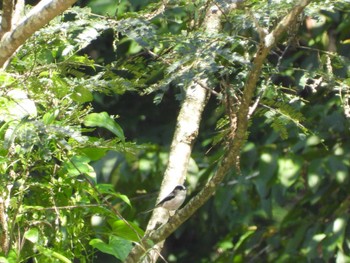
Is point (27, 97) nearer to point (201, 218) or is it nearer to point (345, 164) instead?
point (345, 164)

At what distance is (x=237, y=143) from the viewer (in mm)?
1879

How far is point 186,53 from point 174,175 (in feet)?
1.50

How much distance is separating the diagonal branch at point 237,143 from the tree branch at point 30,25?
43cm

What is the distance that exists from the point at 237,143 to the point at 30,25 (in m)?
0.54

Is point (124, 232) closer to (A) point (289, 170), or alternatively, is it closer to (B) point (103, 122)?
(B) point (103, 122)

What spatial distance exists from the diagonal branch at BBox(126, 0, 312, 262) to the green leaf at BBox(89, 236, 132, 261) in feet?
Result: 0.22

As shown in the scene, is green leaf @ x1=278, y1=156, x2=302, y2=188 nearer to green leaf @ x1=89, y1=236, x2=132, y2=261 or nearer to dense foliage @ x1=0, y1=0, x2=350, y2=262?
dense foliage @ x1=0, y1=0, x2=350, y2=262

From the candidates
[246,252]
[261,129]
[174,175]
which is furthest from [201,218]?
[174,175]

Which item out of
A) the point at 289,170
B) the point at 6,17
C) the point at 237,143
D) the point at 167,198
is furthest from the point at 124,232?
the point at 289,170

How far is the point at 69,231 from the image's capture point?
2.22m

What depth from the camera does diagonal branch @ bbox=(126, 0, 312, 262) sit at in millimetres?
1771

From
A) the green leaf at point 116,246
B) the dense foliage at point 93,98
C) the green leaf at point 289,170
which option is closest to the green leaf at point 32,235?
the dense foliage at point 93,98

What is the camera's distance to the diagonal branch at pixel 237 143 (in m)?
1.77

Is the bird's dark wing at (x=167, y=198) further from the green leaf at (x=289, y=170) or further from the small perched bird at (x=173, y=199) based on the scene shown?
the green leaf at (x=289, y=170)
